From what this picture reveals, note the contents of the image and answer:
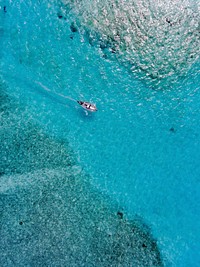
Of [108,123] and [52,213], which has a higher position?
[108,123]

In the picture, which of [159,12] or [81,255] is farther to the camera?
[159,12]

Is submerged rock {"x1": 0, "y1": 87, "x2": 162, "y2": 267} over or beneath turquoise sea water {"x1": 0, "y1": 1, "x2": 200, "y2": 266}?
beneath

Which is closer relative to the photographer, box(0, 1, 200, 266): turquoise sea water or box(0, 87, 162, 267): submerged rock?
box(0, 87, 162, 267): submerged rock

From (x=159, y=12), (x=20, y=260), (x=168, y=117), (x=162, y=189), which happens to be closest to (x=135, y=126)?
(x=168, y=117)

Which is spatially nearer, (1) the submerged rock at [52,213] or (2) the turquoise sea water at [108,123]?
(1) the submerged rock at [52,213]

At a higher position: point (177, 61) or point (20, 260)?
point (177, 61)

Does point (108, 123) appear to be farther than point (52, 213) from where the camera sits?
Yes

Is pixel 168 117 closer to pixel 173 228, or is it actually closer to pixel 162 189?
pixel 162 189

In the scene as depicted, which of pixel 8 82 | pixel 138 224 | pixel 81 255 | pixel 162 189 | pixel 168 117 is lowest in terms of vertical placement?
pixel 81 255
